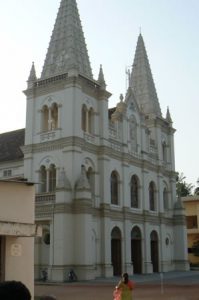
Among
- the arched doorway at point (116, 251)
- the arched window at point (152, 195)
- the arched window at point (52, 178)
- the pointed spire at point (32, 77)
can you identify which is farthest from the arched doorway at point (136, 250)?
the pointed spire at point (32, 77)

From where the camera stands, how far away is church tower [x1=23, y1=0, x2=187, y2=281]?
30.6 meters

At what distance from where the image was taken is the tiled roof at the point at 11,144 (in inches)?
1492

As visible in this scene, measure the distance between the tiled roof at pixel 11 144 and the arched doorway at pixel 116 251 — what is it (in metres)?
9.54

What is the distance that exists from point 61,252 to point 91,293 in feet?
28.9

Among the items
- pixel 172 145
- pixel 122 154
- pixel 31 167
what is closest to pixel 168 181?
pixel 172 145

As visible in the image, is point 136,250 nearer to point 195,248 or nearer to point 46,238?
point 46,238

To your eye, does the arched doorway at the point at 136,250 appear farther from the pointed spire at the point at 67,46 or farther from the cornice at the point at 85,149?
the pointed spire at the point at 67,46

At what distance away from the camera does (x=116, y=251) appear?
116 feet

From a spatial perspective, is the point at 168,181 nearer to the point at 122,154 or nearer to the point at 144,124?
the point at 144,124

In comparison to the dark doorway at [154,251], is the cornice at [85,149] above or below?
above

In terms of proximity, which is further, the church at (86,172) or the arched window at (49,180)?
the arched window at (49,180)

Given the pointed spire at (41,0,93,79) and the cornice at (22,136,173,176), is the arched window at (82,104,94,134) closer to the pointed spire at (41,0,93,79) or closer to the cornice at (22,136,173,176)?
the cornice at (22,136,173,176)

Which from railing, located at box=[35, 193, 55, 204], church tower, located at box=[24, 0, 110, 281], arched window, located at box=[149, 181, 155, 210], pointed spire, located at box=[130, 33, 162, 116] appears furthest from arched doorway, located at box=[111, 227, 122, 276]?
pointed spire, located at box=[130, 33, 162, 116]

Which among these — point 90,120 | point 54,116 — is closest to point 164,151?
point 90,120
